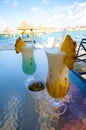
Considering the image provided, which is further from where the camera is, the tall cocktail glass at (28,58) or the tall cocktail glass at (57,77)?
the tall cocktail glass at (28,58)

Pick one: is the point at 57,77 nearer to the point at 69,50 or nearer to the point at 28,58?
the point at 69,50

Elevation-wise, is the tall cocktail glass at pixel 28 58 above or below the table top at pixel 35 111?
above

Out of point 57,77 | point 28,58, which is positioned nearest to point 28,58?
point 28,58

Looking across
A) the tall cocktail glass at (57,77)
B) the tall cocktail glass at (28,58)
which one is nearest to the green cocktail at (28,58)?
the tall cocktail glass at (28,58)

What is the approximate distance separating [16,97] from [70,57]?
0.41 meters

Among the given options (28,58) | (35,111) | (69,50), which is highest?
(69,50)

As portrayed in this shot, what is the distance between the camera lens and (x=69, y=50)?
0.57 meters

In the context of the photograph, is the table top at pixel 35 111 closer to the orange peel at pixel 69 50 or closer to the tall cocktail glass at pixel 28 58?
the tall cocktail glass at pixel 28 58

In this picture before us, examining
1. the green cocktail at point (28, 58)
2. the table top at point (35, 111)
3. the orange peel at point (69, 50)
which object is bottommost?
the table top at point (35, 111)

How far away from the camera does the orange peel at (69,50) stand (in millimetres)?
552

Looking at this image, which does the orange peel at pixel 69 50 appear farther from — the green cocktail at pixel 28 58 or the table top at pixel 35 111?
the green cocktail at pixel 28 58

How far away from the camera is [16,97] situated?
0.82 m

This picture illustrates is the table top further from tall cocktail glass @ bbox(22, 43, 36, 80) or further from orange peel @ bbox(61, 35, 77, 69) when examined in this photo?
orange peel @ bbox(61, 35, 77, 69)

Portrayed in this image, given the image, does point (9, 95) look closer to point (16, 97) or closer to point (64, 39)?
point (16, 97)
